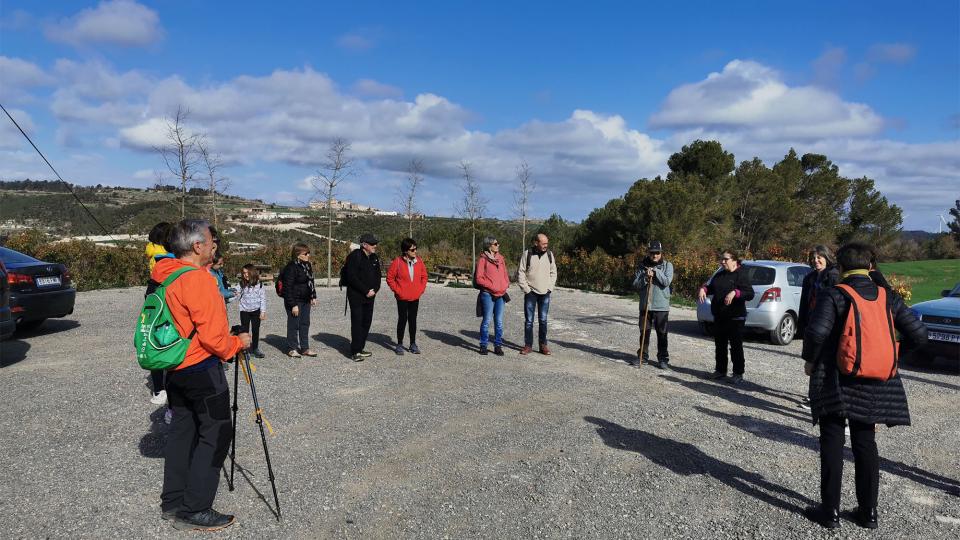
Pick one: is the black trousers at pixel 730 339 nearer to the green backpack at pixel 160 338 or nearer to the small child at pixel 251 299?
the small child at pixel 251 299

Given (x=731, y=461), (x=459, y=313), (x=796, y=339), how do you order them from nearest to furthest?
(x=731, y=461), (x=796, y=339), (x=459, y=313)

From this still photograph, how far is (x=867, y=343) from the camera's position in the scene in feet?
12.2

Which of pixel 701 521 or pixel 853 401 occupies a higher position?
pixel 853 401

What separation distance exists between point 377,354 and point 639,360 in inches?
149

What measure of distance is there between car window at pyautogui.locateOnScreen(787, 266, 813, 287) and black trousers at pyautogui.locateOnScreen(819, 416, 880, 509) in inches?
301

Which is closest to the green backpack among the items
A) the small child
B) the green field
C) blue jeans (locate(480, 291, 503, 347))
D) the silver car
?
the small child

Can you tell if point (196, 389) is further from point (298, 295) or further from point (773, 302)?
point (773, 302)

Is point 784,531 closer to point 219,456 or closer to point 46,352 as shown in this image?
point 219,456

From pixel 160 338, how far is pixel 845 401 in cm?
402

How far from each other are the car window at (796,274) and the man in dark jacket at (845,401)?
24.6ft

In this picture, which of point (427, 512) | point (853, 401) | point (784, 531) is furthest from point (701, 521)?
point (427, 512)

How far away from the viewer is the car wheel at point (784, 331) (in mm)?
10648

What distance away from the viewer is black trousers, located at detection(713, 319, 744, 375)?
7.70 metres

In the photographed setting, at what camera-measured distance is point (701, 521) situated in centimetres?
396
